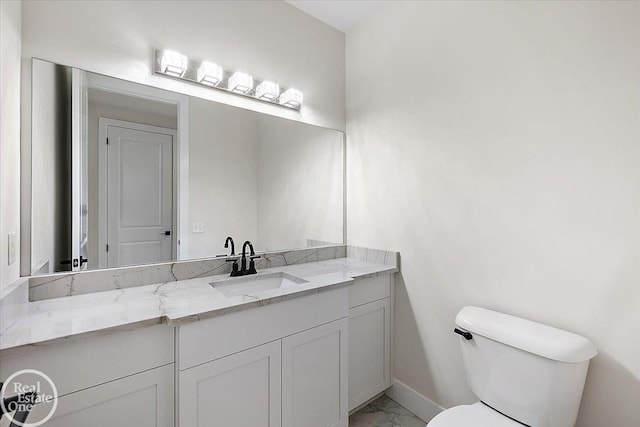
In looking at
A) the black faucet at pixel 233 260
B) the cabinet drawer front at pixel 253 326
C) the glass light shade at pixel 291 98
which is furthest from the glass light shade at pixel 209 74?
the cabinet drawer front at pixel 253 326

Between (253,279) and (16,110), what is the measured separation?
1.26 metres

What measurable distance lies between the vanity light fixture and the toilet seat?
1985 mm

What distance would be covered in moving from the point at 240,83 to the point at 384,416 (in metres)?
2.24

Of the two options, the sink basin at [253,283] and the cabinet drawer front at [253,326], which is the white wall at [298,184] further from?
the cabinet drawer front at [253,326]

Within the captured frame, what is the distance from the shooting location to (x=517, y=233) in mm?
1458

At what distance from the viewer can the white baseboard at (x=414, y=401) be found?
1824 mm

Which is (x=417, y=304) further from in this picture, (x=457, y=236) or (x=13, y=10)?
(x=13, y=10)

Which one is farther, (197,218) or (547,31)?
(197,218)

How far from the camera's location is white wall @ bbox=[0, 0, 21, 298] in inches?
41.2

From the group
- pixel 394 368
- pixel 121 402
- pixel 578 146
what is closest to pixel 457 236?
pixel 578 146

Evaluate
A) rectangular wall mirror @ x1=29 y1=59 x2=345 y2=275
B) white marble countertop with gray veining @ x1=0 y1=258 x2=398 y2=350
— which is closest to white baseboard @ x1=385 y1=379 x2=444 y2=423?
white marble countertop with gray veining @ x1=0 y1=258 x2=398 y2=350

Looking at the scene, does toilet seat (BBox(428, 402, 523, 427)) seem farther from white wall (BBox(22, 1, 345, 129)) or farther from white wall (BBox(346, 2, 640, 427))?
white wall (BBox(22, 1, 345, 129))

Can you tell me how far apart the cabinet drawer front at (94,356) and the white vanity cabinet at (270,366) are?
87 millimetres

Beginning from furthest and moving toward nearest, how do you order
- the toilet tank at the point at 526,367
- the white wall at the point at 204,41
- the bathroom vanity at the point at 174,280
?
the white wall at the point at 204,41
the toilet tank at the point at 526,367
the bathroom vanity at the point at 174,280
